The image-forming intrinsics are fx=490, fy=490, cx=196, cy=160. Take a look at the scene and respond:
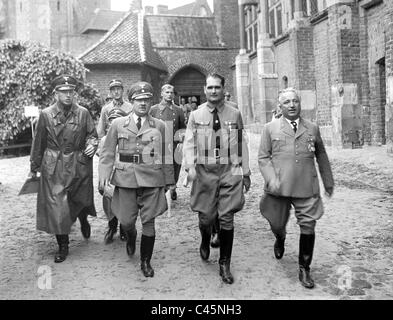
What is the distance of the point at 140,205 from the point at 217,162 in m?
0.83

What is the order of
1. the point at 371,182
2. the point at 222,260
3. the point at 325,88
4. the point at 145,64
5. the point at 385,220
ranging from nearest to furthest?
the point at 222,260 → the point at 385,220 → the point at 371,182 → the point at 325,88 → the point at 145,64

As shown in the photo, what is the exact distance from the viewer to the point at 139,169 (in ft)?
14.9

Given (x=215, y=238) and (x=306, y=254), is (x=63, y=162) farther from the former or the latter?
(x=306, y=254)

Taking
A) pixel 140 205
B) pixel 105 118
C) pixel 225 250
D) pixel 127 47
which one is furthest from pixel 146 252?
pixel 127 47

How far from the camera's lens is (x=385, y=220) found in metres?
6.09

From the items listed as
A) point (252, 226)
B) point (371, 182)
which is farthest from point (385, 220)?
point (371, 182)

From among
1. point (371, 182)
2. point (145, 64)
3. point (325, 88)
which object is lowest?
point (371, 182)

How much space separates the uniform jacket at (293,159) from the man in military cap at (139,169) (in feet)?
3.23

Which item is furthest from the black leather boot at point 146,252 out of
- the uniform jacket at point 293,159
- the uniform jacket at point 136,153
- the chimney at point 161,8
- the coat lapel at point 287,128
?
the chimney at point 161,8

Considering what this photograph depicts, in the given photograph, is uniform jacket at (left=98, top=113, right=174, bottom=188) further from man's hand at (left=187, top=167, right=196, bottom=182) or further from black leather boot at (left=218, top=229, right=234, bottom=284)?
black leather boot at (left=218, top=229, right=234, bottom=284)

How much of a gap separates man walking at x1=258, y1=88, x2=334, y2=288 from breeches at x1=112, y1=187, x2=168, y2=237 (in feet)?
3.24

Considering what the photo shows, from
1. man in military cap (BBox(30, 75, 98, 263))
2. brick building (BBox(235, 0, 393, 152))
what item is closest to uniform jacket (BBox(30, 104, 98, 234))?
man in military cap (BBox(30, 75, 98, 263))
